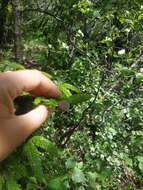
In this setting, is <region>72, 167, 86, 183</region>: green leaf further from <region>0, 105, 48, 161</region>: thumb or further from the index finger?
<region>0, 105, 48, 161</region>: thumb

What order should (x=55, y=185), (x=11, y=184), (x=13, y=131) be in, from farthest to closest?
(x=55, y=185) → (x=11, y=184) → (x=13, y=131)

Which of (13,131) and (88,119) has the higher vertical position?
(13,131)

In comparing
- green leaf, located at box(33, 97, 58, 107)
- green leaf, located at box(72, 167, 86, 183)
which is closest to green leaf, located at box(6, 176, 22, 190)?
green leaf, located at box(33, 97, 58, 107)

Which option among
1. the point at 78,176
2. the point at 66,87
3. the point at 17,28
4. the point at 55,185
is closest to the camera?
the point at 66,87

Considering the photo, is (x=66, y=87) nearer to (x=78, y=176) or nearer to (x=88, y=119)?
(x=78, y=176)

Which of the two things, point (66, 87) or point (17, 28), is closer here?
point (66, 87)

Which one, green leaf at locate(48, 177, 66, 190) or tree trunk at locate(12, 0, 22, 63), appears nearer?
green leaf at locate(48, 177, 66, 190)

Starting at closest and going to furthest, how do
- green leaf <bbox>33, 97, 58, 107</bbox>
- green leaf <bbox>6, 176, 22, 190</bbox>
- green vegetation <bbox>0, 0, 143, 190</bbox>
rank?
green leaf <bbox>33, 97, 58, 107</bbox> < green leaf <bbox>6, 176, 22, 190</bbox> < green vegetation <bbox>0, 0, 143, 190</bbox>

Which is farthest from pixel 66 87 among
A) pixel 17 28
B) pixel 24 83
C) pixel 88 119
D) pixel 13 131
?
pixel 17 28
